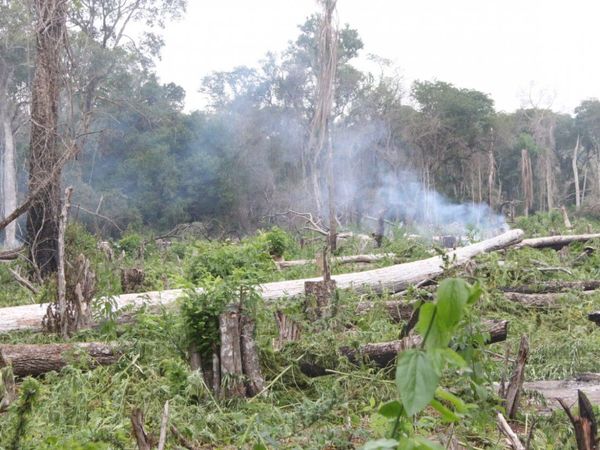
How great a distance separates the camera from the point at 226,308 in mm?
4770

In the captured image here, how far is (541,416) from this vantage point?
3.83 m

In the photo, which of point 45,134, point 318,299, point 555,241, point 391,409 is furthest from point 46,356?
point 555,241

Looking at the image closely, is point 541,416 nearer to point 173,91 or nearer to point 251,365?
point 251,365

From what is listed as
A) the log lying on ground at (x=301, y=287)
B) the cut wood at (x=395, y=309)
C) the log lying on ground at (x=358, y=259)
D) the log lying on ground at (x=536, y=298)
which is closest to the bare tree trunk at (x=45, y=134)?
the log lying on ground at (x=301, y=287)

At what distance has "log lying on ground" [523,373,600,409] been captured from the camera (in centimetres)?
434

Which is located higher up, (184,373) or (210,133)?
(210,133)

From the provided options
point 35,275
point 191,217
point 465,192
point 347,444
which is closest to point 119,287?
point 35,275

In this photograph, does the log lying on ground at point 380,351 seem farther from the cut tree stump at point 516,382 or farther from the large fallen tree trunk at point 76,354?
the cut tree stump at point 516,382

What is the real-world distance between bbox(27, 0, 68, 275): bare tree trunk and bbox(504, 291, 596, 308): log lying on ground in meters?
7.05

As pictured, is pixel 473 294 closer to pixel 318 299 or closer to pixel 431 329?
pixel 431 329

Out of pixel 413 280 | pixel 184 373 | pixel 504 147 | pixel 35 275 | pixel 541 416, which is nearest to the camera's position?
pixel 541 416

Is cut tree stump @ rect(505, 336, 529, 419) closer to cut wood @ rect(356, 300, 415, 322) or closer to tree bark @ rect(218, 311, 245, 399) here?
tree bark @ rect(218, 311, 245, 399)

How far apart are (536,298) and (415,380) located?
7.82 metres

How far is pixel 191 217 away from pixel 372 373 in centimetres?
2942
